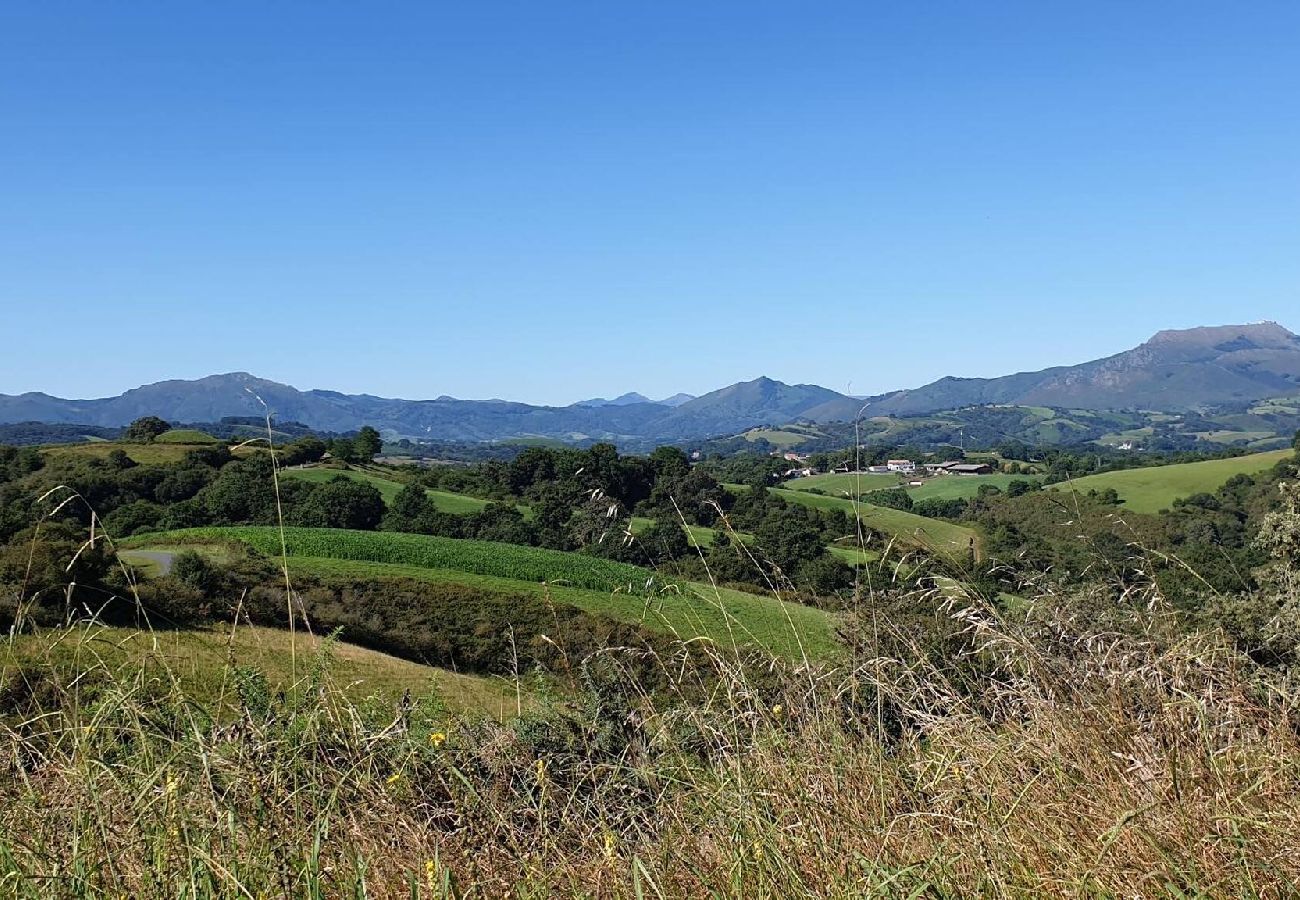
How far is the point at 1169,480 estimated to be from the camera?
70.9 meters

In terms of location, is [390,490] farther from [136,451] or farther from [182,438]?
[182,438]

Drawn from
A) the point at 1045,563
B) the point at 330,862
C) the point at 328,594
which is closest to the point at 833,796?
the point at 330,862

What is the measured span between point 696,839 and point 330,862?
940 mm

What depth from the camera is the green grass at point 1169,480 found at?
64.6 meters

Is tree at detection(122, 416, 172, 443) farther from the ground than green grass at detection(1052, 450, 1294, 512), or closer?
farther from the ground

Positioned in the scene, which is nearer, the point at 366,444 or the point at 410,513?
the point at 410,513

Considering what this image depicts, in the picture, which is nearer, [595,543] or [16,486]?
[595,543]

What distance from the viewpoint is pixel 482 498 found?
63.1m

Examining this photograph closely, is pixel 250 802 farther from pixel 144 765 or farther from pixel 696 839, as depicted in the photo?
pixel 696 839

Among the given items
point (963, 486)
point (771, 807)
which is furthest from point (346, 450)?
point (771, 807)

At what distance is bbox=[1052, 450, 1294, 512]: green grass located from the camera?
64.6 metres

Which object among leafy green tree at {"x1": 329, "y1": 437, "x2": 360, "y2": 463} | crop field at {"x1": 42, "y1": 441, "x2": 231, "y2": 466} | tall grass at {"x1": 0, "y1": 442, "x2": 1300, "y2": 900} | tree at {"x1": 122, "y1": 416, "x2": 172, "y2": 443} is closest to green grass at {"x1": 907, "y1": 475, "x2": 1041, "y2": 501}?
leafy green tree at {"x1": 329, "y1": 437, "x2": 360, "y2": 463}

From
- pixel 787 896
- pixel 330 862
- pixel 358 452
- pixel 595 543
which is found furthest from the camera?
pixel 358 452

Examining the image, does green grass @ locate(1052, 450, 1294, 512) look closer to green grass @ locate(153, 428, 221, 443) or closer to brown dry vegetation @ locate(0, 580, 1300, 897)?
brown dry vegetation @ locate(0, 580, 1300, 897)
